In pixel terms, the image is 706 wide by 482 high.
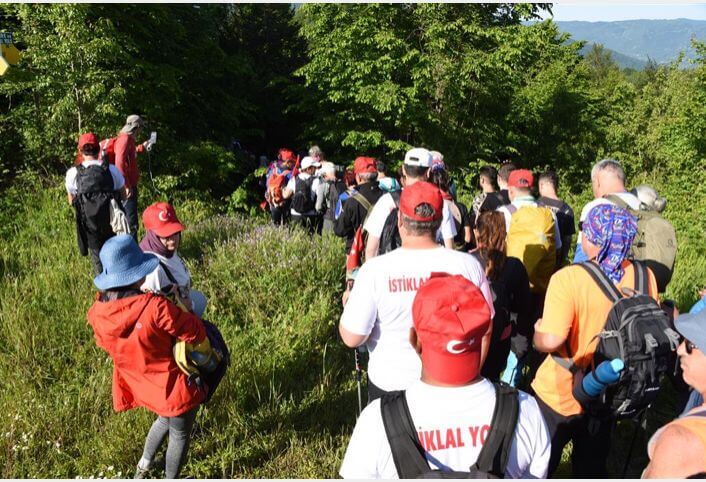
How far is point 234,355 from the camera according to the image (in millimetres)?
4523

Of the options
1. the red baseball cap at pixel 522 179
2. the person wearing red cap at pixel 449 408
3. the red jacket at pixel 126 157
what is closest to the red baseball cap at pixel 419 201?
the person wearing red cap at pixel 449 408

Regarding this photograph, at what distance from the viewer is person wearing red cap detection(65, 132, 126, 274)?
5.41m

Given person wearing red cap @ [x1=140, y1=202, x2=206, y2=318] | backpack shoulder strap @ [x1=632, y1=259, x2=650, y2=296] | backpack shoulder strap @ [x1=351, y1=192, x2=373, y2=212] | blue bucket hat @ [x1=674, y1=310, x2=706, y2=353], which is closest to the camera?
blue bucket hat @ [x1=674, y1=310, x2=706, y2=353]

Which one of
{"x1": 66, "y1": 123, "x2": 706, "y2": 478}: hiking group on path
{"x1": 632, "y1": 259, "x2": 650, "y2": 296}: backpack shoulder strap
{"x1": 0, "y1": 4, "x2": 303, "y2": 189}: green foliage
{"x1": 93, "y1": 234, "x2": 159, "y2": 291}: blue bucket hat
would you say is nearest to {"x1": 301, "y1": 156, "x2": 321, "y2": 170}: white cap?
{"x1": 66, "y1": 123, "x2": 706, "y2": 478}: hiking group on path

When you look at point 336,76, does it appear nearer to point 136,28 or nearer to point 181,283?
point 136,28

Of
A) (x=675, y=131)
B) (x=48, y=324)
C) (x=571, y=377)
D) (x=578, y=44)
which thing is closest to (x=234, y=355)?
(x=48, y=324)

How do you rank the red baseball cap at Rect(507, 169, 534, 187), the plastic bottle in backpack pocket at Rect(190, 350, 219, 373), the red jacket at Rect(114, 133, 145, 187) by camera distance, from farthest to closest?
the red jacket at Rect(114, 133, 145, 187), the red baseball cap at Rect(507, 169, 534, 187), the plastic bottle in backpack pocket at Rect(190, 350, 219, 373)

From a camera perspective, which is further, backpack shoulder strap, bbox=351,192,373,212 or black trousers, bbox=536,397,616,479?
backpack shoulder strap, bbox=351,192,373,212

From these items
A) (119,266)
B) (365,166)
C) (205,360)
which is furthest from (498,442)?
(365,166)

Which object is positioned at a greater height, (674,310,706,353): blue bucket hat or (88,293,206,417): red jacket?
(674,310,706,353): blue bucket hat

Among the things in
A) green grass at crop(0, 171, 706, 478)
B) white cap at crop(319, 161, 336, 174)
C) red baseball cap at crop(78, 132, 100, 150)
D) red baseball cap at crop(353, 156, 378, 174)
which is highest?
red baseball cap at crop(78, 132, 100, 150)

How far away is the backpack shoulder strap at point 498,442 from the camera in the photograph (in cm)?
152

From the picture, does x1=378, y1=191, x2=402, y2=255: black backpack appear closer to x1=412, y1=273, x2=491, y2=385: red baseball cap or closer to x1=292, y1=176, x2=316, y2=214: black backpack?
x1=412, y1=273, x2=491, y2=385: red baseball cap

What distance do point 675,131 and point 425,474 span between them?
51.0ft
